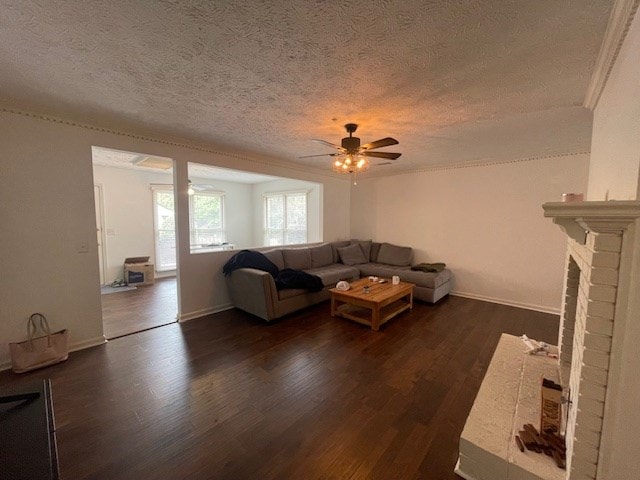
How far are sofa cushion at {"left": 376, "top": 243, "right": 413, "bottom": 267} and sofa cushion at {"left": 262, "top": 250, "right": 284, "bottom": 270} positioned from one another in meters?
2.17

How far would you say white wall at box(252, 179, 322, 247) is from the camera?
20.6 feet

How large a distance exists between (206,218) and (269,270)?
404cm

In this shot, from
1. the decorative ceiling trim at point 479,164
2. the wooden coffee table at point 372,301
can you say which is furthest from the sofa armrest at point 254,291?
the decorative ceiling trim at point 479,164

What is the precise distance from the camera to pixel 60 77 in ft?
6.40

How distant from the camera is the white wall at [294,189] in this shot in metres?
6.27

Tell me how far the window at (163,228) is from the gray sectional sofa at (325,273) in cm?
320

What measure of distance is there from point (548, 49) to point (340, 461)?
276cm

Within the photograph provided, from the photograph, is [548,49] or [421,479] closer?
[421,479]

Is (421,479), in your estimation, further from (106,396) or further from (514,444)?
(106,396)

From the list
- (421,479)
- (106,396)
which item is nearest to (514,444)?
(421,479)

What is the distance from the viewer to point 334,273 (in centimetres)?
457

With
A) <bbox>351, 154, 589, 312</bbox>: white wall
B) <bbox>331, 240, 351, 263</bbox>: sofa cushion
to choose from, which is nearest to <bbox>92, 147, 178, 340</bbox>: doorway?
<bbox>331, 240, 351, 263</bbox>: sofa cushion

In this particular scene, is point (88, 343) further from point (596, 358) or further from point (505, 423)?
point (596, 358)

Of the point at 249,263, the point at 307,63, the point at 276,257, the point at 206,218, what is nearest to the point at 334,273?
the point at 276,257
